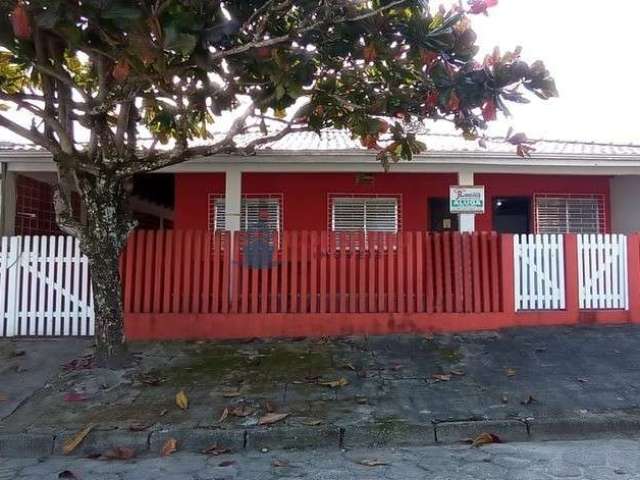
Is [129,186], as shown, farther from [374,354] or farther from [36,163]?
[374,354]

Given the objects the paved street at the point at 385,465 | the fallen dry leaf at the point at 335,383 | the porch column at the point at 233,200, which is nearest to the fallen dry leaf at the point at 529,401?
the paved street at the point at 385,465

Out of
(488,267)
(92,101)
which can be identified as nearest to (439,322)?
(488,267)

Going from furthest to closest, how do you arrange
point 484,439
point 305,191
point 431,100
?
point 305,191
point 431,100
point 484,439

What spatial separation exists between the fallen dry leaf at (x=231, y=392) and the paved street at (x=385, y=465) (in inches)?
42.4

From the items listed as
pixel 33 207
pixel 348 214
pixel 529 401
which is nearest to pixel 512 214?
pixel 348 214

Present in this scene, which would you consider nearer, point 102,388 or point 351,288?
point 102,388

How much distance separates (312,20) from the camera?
5.41m

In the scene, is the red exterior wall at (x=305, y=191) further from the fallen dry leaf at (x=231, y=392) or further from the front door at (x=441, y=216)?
the fallen dry leaf at (x=231, y=392)

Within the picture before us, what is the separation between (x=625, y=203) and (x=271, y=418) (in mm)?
8477

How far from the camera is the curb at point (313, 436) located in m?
4.96

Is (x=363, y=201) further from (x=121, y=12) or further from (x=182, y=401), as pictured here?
(x=121, y=12)

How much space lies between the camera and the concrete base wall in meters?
10.7

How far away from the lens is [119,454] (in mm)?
4812

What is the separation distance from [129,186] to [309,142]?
4.20 metres
